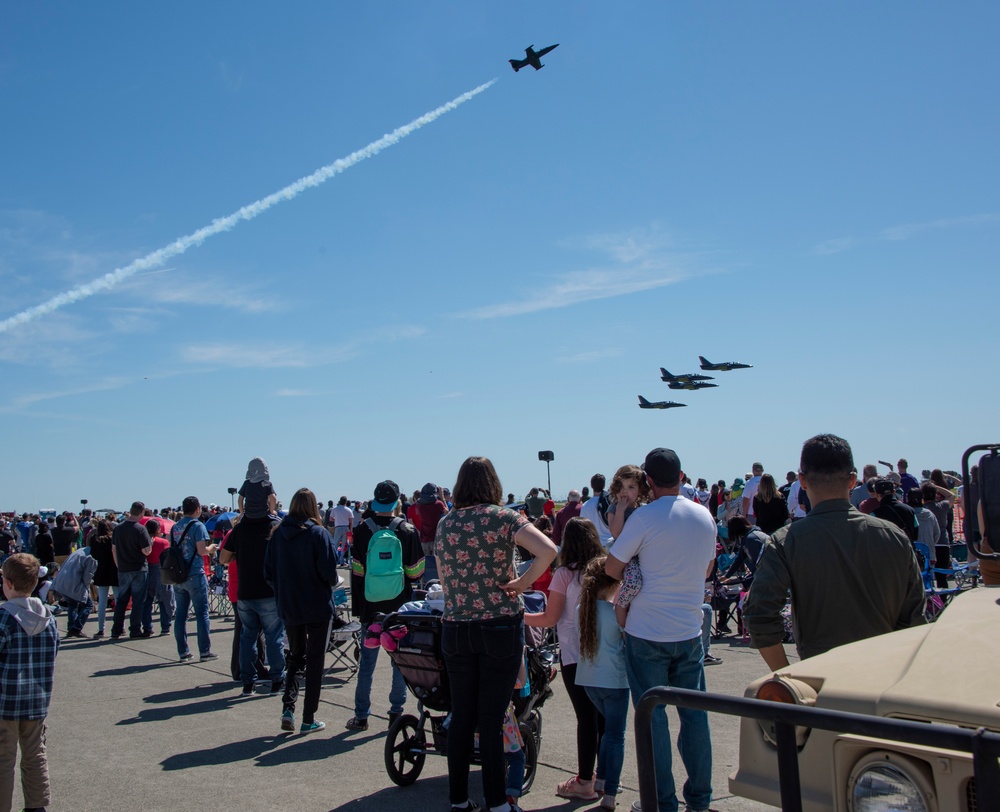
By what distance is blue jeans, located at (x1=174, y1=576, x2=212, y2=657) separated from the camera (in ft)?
34.6

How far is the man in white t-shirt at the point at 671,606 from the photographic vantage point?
4.47 metres

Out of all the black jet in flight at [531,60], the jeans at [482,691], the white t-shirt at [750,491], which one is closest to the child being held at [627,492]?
the jeans at [482,691]

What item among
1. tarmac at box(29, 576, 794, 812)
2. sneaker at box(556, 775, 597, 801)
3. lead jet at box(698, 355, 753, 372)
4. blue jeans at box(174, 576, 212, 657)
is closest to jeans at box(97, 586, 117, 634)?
blue jeans at box(174, 576, 212, 657)

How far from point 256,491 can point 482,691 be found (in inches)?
182

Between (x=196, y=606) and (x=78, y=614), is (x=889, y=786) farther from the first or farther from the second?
(x=78, y=614)

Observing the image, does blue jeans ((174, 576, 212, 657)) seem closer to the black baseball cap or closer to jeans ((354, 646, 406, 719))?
jeans ((354, 646, 406, 719))

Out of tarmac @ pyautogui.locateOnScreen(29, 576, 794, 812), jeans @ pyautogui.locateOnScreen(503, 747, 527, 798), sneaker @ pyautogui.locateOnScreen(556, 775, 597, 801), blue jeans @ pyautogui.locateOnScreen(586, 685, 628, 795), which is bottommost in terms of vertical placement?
tarmac @ pyautogui.locateOnScreen(29, 576, 794, 812)

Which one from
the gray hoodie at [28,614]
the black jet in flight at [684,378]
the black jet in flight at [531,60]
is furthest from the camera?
the black jet in flight at [684,378]

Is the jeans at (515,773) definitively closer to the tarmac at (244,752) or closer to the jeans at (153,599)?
the tarmac at (244,752)

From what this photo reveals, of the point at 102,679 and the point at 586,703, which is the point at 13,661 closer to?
the point at 586,703

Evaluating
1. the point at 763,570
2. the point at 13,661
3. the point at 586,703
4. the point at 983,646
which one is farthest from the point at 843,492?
the point at 13,661

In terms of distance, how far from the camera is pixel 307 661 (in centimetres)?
709

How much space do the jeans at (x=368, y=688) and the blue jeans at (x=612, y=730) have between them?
2285 millimetres

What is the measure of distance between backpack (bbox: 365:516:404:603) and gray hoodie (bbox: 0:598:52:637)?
A: 2561 mm
